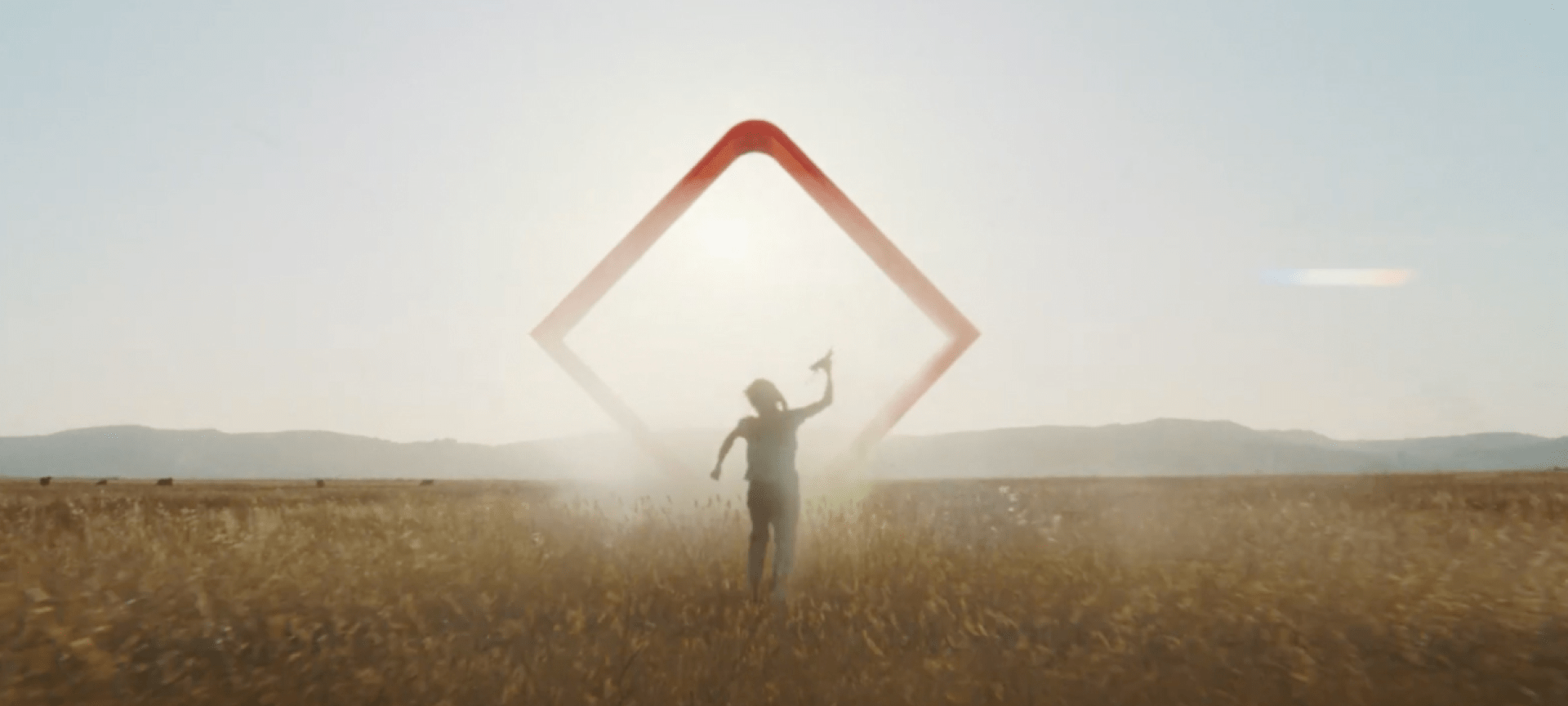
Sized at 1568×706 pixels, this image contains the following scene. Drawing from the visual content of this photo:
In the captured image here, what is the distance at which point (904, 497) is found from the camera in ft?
47.6

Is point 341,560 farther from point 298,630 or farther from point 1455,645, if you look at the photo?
point 1455,645

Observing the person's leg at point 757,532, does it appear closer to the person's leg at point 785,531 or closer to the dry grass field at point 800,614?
the person's leg at point 785,531

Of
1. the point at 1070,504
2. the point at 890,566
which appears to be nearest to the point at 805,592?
the point at 890,566

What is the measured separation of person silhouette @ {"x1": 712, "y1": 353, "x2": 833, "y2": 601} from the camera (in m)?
8.81

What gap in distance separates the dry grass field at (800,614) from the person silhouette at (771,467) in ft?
1.36

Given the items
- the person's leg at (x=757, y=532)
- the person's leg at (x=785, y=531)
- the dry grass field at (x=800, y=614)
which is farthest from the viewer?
the person's leg at (x=757, y=532)

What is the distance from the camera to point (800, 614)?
7.74m

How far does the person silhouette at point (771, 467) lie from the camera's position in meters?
8.81

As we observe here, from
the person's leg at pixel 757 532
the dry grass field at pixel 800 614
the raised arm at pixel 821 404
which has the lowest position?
the dry grass field at pixel 800 614

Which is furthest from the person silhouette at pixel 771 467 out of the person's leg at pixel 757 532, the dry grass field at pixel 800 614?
the dry grass field at pixel 800 614

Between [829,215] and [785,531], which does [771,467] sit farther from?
[829,215]

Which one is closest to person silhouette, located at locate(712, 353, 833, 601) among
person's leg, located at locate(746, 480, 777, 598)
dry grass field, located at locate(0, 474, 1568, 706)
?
person's leg, located at locate(746, 480, 777, 598)

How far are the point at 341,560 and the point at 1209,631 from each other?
23.5 ft

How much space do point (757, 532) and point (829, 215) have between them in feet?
8.66
